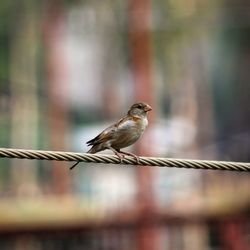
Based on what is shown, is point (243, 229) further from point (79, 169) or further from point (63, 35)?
point (63, 35)

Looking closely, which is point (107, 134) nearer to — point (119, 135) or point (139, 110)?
point (119, 135)

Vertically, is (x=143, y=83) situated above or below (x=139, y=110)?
above

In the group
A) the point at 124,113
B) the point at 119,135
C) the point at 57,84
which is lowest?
the point at 119,135

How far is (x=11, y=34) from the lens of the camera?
22.0 metres

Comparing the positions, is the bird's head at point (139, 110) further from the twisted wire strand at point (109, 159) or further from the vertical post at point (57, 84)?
the vertical post at point (57, 84)

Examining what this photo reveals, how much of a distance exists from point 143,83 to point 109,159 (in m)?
10.7

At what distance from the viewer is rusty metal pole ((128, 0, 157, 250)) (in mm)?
16422

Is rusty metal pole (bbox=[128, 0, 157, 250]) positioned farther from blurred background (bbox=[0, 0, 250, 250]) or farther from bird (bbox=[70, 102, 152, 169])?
bird (bbox=[70, 102, 152, 169])

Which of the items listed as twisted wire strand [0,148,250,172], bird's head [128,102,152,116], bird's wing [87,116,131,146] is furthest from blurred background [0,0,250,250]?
twisted wire strand [0,148,250,172]

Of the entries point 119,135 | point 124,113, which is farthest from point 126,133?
point 124,113

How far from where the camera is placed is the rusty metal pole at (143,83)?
16.4 meters

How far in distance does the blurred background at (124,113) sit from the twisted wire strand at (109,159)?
31.1 feet

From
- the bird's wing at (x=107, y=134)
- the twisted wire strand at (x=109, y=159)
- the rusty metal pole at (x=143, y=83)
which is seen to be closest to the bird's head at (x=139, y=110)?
the bird's wing at (x=107, y=134)

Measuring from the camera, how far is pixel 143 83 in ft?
56.1
